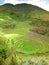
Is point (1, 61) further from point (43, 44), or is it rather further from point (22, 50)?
point (43, 44)

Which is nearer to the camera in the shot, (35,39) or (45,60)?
(45,60)

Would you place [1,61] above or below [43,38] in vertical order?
above

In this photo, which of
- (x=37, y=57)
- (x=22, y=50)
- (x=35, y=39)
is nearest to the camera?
(x=37, y=57)

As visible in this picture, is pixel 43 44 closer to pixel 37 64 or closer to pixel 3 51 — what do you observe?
pixel 37 64

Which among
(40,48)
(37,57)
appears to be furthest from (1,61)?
(40,48)

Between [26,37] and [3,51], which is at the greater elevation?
[3,51]

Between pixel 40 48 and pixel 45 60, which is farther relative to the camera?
pixel 40 48

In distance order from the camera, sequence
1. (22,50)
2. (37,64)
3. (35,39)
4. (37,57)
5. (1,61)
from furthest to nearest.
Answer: (35,39), (22,50), (37,57), (37,64), (1,61)

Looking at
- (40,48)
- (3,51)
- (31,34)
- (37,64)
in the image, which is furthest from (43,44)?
(3,51)

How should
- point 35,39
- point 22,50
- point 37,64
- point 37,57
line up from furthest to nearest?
1. point 35,39
2. point 22,50
3. point 37,57
4. point 37,64
